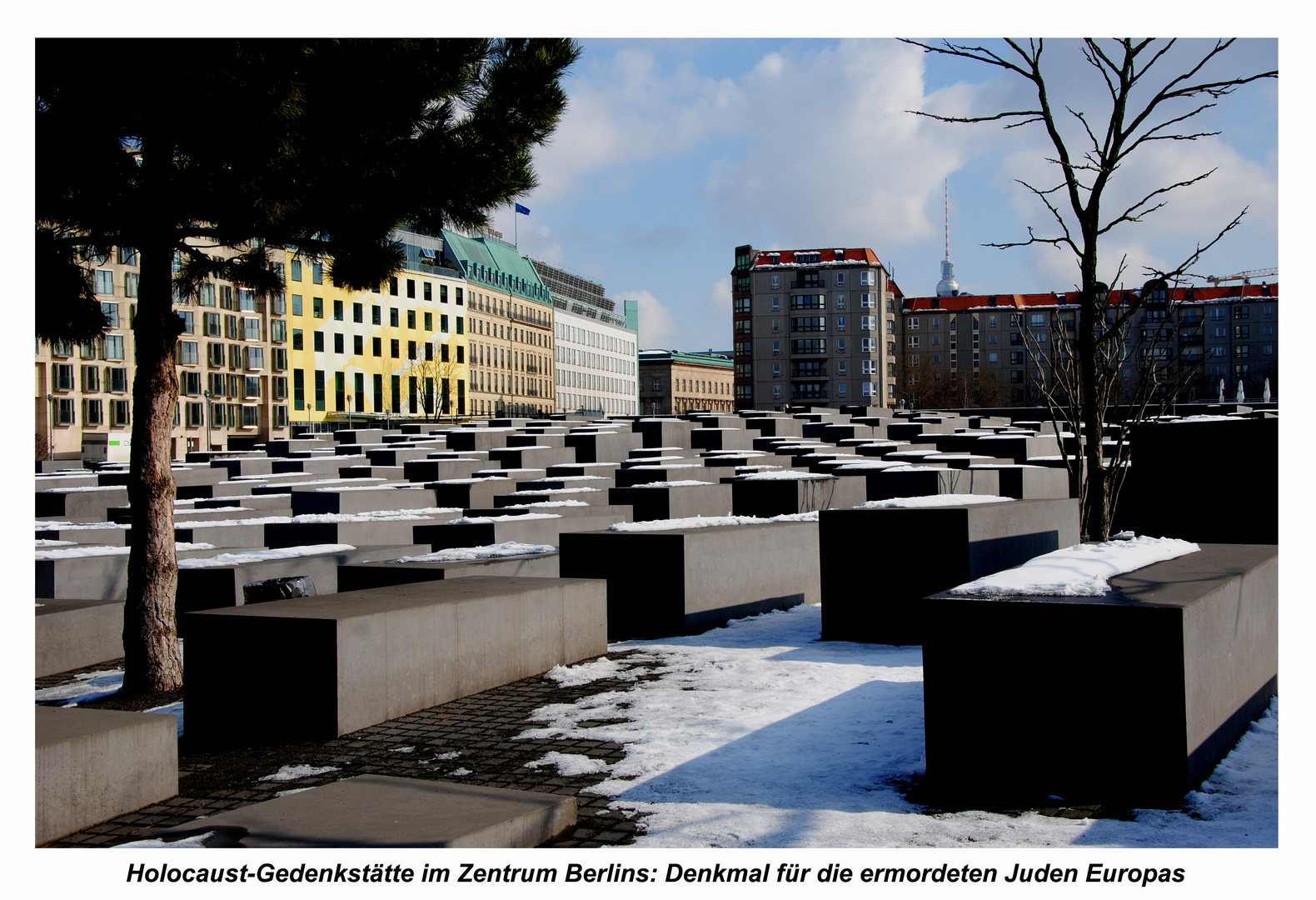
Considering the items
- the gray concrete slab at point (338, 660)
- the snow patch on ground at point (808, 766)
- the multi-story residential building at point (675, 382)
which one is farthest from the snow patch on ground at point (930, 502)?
the multi-story residential building at point (675, 382)

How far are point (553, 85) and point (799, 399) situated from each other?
110m

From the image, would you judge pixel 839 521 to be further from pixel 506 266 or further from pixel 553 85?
pixel 506 266

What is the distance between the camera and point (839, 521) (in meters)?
9.41

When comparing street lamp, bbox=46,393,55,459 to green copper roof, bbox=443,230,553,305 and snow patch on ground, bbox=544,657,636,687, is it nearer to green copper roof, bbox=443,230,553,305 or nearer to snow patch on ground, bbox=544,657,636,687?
green copper roof, bbox=443,230,553,305

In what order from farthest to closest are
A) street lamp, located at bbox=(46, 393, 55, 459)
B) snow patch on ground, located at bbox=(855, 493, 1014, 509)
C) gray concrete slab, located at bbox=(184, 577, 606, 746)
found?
street lamp, located at bbox=(46, 393, 55, 459), snow patch on ground, located at bbox=(855, 493, 1014, 509), gray concrete slab, located at bbox=(184, 577, 606, 746)

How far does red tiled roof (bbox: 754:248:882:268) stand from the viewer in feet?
376

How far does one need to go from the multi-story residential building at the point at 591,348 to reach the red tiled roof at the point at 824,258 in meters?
21.5

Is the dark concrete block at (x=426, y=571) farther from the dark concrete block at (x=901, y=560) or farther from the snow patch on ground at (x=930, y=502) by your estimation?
the snow patch on ground at (x=930, y=502)

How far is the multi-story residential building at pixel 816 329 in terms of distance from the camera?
114312 millimetres

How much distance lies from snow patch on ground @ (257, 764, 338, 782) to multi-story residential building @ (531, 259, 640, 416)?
112 metres

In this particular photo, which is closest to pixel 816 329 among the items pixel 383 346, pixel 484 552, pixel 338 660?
pixel 383 346

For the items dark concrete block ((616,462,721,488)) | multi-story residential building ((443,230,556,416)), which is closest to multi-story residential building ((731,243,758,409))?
multi-story residential building ((443,230,556,416))

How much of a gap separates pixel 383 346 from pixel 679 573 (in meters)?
90.0

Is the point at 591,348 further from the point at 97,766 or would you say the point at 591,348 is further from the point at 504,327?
the point at 97,766
